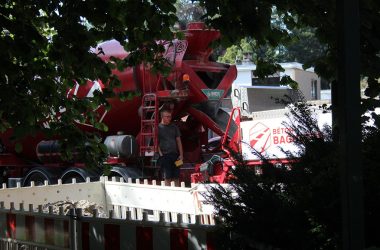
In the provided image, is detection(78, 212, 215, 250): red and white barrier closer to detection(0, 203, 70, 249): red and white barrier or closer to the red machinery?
detection(0, 203, 70, 249): red and white barrier

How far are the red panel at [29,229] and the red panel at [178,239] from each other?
70.8 inches

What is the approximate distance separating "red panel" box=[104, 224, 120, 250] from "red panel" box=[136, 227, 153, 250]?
8.7 inches

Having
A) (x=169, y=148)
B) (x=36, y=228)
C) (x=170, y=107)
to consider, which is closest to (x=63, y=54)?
(x=36, y=228)

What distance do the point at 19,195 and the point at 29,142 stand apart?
23.1 feet

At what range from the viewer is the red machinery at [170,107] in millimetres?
12234

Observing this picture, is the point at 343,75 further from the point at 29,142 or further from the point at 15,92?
the point at 29,142

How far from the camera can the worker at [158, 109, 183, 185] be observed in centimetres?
1114

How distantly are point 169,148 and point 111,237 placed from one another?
22.3 feet

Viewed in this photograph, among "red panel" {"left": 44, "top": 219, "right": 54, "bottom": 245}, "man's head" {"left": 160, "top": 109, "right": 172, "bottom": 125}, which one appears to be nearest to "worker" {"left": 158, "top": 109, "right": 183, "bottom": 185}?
"man's head" {"left": 160, "top": 109, "right": 172, "bottom": 125}

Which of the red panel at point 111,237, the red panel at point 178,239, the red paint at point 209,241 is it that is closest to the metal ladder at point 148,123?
the red panel at point 111,237

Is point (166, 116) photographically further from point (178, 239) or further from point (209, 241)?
point (209, 241)

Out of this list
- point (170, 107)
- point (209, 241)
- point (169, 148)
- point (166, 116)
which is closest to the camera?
point (209, 241)

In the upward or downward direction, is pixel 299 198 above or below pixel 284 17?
below

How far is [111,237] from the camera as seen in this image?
4434 mm
